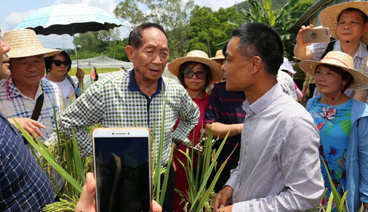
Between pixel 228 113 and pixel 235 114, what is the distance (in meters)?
0.06

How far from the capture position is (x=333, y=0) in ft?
43.0

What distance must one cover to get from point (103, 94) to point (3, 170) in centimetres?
84

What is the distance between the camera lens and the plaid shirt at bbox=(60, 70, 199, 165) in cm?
174

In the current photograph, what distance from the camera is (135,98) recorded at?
1861 millimetres

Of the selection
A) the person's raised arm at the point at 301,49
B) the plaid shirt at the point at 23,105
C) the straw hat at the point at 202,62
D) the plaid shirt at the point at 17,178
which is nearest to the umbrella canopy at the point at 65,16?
the straw hat at the point at 202,62

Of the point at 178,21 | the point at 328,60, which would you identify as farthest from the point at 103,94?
the point at 178,21

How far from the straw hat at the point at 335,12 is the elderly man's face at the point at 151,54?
1841 millimetres

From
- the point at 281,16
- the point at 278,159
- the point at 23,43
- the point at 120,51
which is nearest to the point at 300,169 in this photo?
the point at 278,159

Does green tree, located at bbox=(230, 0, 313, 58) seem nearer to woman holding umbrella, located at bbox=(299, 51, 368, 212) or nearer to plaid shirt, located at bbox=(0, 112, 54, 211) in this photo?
woman holding umbrella, located at bbox=(299, 51, 368, 212)

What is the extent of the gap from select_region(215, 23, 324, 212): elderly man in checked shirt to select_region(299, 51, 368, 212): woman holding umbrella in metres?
0.87

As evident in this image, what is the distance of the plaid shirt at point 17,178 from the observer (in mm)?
1059

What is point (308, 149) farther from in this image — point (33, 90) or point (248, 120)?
point (33, 90)

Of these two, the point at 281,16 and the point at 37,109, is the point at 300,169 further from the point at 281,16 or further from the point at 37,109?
the point at 281,16

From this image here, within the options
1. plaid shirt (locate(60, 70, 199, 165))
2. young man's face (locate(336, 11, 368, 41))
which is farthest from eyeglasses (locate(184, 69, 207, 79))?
young man's face (locate(336, 11, 368, 41))
